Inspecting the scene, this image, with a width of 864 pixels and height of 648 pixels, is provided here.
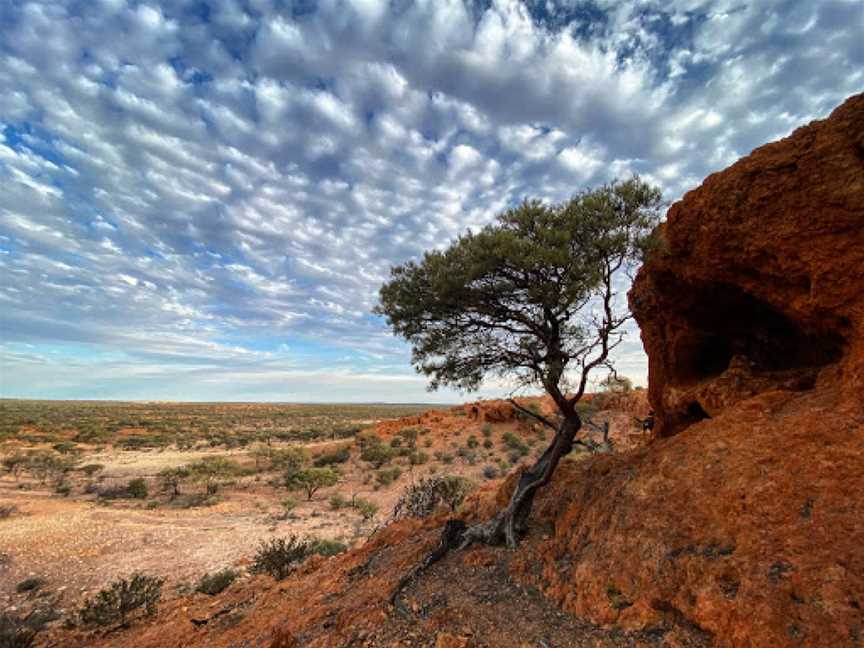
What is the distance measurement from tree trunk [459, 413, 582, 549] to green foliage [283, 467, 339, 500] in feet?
52.0

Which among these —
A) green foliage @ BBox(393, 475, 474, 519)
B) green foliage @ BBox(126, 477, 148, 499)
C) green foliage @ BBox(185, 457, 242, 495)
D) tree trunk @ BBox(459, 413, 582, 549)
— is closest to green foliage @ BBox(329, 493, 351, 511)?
green foliage @ BBox(393, 475, 474, 519)

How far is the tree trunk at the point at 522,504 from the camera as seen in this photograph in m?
8.12

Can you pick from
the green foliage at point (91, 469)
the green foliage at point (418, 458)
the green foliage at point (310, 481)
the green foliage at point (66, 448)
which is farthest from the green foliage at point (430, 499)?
the green foliage at point (66, 448)

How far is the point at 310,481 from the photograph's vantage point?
2273 centimetres

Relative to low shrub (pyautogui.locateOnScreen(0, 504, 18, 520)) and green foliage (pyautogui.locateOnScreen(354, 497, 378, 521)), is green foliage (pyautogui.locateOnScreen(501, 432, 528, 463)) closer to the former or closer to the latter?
green foliage (pyautogui.locateOnScreen(354, 497, 378, 521))

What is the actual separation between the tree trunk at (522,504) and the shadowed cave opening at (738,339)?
257 cm

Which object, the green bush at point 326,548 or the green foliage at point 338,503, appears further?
the green foliage at point 338,503

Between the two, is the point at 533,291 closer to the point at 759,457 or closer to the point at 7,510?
the point at 759,457

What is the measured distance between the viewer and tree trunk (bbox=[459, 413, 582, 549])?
812 centimetres

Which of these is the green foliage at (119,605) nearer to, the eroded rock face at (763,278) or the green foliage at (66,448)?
the eroded rock face at (763,278)

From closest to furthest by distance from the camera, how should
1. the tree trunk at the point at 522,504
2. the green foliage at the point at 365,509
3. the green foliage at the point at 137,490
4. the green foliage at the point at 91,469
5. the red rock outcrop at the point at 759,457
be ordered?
1. the red rock outcrop at the point at 759,457
2. the tree trunk at the point at 522,504
3. the green foliage at the point at 365,509
4. the green foliage at the point at 137,490
5. the green foliage at the point at 91,469

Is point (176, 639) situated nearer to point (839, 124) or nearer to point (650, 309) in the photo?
point (650, 309)

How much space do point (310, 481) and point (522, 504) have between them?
56.0ft

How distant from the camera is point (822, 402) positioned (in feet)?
18.1
